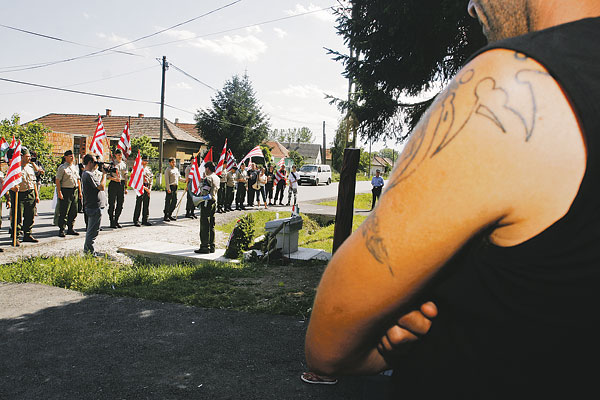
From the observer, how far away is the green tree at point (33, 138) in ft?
74.6

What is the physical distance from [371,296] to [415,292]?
2.7 inches

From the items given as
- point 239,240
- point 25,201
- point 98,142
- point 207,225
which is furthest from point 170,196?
point 239,240

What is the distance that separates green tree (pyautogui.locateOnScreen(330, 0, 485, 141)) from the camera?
6.39m

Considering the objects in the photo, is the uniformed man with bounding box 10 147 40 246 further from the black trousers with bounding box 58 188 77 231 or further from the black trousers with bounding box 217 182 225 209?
the black trousers with bounding box 217 182 225 209

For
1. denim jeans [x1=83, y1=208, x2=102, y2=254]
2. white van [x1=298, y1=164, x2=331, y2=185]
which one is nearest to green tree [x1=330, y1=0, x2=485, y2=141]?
denim jeans [x1=83, y1=208, x2=102, y2=254]

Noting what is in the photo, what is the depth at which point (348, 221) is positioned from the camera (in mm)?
4879

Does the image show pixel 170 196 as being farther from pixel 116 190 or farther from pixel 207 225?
pixel 207 225

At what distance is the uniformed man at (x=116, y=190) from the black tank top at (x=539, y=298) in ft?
41.7

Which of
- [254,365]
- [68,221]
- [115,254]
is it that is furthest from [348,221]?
[68,221]

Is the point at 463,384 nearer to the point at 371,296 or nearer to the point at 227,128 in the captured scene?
the point at 371,296

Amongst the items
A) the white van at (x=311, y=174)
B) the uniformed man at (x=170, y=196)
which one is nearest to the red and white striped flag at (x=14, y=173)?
the uniformed man at (x=170, y=196)

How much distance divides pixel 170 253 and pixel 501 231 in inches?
358

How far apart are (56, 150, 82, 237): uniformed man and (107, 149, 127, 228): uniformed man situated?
3.99 feet

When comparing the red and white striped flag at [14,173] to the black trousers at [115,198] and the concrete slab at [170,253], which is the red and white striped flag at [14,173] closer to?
the concrete slab at [170,253]
